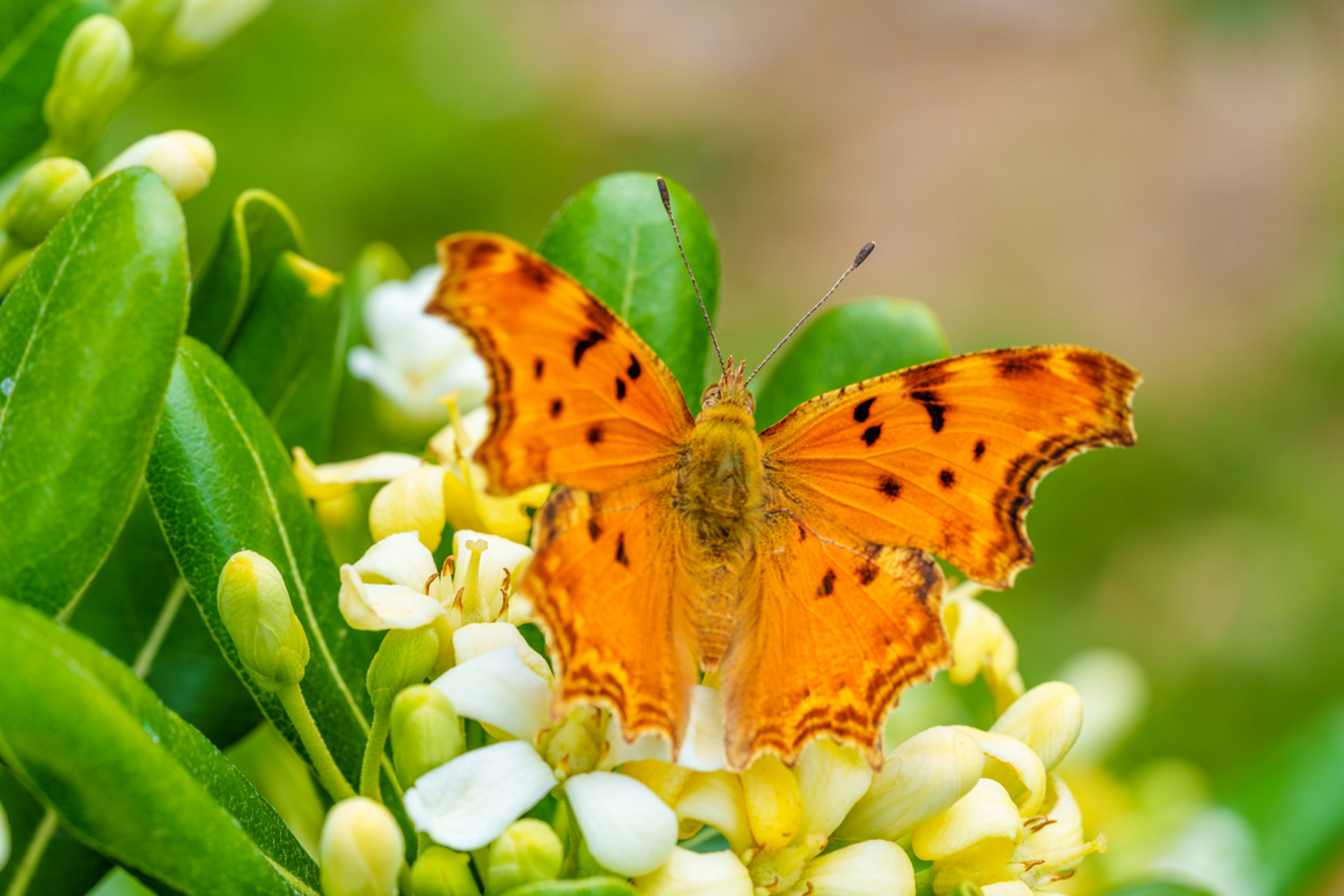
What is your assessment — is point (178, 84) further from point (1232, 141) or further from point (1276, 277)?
point (1232, 141)

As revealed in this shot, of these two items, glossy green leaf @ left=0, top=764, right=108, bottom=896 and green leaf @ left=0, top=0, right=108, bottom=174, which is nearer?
glossy green leaf @ left=0, top=764, right=108, bottom=896

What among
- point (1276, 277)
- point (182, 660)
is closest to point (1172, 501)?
point (1276, 277)

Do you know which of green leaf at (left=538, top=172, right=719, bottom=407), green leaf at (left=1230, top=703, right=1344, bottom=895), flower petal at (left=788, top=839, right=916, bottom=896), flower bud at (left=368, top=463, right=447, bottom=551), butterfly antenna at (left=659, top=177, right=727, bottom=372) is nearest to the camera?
flower petal at (left=788, top=839, right=916, bottom=896)

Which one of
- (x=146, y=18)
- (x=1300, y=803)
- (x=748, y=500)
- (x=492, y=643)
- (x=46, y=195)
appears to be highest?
(x=146, y=18)

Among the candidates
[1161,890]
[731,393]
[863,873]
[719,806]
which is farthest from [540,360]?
[1161,890]

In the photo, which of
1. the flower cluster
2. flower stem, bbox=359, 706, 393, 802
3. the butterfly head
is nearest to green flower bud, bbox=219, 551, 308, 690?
the flower cluster

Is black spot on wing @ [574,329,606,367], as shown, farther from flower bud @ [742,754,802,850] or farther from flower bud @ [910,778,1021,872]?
flower bud @ [910,778,1021,872]

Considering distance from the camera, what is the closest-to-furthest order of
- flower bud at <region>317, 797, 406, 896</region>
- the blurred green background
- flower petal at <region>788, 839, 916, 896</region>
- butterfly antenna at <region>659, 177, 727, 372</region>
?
flower bud at <region>317, 797, 406, 896</region> < flower petal at <region>788, 839, 916, 896</region> < butterfly antenna at <region>659, 177, 727, 372</region> < the blurred green background

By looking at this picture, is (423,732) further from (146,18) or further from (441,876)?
(146,18)
